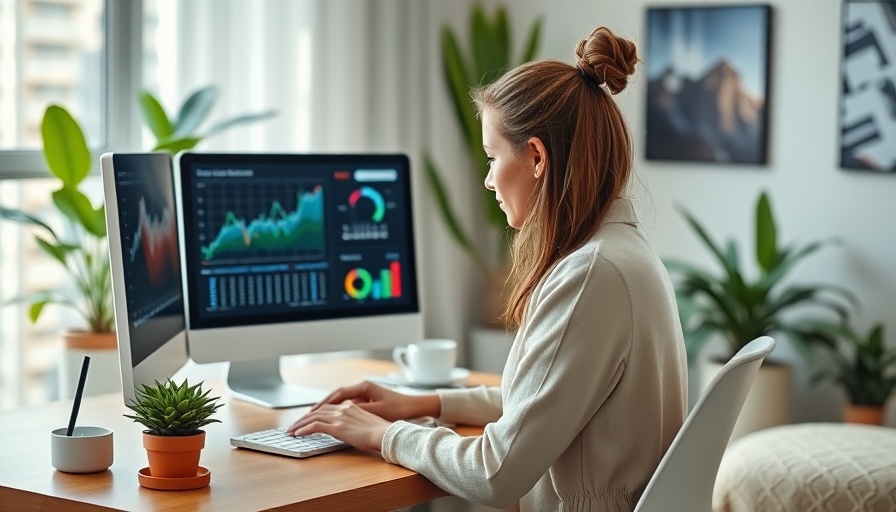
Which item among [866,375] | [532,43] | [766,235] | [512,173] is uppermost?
[532,43]

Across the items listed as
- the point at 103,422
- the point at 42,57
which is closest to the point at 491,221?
the point at 42,57

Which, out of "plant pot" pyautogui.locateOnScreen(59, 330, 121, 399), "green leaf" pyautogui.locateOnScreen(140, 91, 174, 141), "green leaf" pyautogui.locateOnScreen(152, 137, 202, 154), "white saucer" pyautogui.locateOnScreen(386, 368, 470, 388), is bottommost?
"plant pot" pyautogui.locateOnScreen(59, 330, 121, 399)

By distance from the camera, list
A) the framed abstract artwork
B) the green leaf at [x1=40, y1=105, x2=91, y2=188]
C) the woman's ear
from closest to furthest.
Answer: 1. the woman's ear
2. the green leaf at [x1=40, y1=105, x2=91, y2=188]
3. the framed abstract artwork

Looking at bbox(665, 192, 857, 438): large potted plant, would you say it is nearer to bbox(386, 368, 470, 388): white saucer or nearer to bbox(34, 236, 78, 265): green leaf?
bbox(386, 368, 470, 388): white saucer

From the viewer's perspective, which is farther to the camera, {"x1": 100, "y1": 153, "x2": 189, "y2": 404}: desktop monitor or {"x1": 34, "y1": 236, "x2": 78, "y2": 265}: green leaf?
{"x1": 34, "y1": 236, "x2": 78, "y2": 265}: green leaf

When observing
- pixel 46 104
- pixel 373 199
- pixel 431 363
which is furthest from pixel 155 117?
pixel 431 363

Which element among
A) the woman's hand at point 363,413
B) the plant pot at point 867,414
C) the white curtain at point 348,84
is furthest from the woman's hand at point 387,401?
the plant pot at point 867,414

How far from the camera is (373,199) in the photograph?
2.40 meters

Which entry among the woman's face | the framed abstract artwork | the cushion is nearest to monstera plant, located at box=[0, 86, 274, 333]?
the woman's face

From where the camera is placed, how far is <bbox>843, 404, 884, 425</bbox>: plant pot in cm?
365

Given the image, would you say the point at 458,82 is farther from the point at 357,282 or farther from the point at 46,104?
the point at 357,282

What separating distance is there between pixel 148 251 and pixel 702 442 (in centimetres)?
98

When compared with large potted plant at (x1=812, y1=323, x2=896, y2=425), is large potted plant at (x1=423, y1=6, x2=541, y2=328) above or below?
above

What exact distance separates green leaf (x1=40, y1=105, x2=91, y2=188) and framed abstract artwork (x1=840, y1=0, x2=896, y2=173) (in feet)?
7.81
